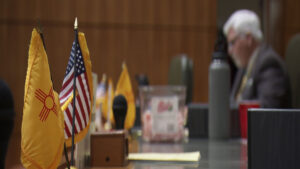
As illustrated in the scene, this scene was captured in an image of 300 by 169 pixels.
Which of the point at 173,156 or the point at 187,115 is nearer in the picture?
the point at 173,156

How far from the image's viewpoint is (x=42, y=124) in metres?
0.72

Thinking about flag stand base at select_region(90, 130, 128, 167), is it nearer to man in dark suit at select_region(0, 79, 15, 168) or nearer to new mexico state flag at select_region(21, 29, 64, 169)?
new mexico state flag at select_region(21, 29, 64, 169)

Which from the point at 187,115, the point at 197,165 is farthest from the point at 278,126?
the point at 187,115

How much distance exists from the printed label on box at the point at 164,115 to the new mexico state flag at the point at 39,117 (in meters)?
0.78

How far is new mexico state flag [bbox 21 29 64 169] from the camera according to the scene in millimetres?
709

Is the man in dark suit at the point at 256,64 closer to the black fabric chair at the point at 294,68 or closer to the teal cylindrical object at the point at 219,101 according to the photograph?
the black fabric chair at the point at 294,68

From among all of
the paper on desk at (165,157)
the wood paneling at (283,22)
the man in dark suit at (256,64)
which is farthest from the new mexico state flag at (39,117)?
the wood paneling at (283,22)

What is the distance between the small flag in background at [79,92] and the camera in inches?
34.2

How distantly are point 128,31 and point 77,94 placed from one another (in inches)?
149

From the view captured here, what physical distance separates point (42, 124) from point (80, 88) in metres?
0.18

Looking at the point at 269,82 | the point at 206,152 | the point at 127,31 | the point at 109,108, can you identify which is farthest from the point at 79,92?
the point at 127,31

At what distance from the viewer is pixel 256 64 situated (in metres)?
2.54

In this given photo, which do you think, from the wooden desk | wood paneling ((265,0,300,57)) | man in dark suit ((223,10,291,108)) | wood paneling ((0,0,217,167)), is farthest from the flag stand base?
wood paneling ((265,0,300,57))

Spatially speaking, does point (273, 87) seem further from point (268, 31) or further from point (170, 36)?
point (268, 31)
